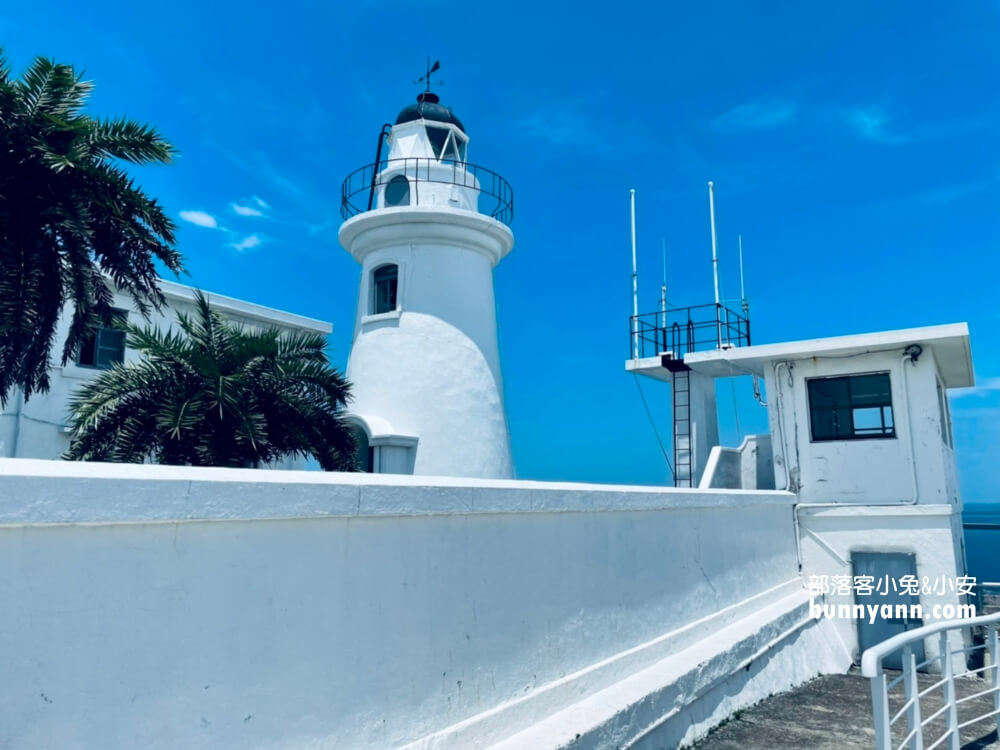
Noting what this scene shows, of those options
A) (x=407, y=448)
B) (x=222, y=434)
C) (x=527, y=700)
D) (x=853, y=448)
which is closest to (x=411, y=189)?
(x=407, y=448)

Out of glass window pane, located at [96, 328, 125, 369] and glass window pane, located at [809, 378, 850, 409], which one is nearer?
glass window pane, located at [809, 378, 850, 409]

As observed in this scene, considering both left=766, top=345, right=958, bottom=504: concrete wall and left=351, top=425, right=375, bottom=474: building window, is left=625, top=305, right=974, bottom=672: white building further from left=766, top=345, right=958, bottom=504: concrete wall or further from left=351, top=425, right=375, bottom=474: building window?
left=351, top=425, right=375, bottom=474: building window

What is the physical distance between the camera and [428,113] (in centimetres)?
1748

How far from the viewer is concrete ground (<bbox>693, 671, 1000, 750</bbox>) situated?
7223 millimetres

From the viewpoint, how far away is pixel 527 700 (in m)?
5.19

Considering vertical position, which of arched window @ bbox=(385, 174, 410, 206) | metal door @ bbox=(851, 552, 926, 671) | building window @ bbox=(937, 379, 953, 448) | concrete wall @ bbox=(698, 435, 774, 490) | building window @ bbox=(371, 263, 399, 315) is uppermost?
arched window @ bbox=(385, 174, 410, 206)

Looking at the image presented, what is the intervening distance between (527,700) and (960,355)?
1125cm

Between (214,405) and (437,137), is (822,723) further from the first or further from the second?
(437,137)

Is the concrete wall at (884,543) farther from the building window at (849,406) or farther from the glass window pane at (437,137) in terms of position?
the glass window pane at (437,137)

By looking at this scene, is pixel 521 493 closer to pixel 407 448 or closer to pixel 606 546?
pixel 606 546

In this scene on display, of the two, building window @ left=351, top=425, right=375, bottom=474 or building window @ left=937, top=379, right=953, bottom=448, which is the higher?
building window @ left=937, top=379, right=953, bottom=448

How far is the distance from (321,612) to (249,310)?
55.6 feet

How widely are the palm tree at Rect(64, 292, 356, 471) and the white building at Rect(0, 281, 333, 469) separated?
1.29m

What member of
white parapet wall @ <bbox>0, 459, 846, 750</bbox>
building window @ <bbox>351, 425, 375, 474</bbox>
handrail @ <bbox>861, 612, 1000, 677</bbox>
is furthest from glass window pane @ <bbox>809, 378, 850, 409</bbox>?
building window @ <bbox>351, 425, 375, 474</bbox>
